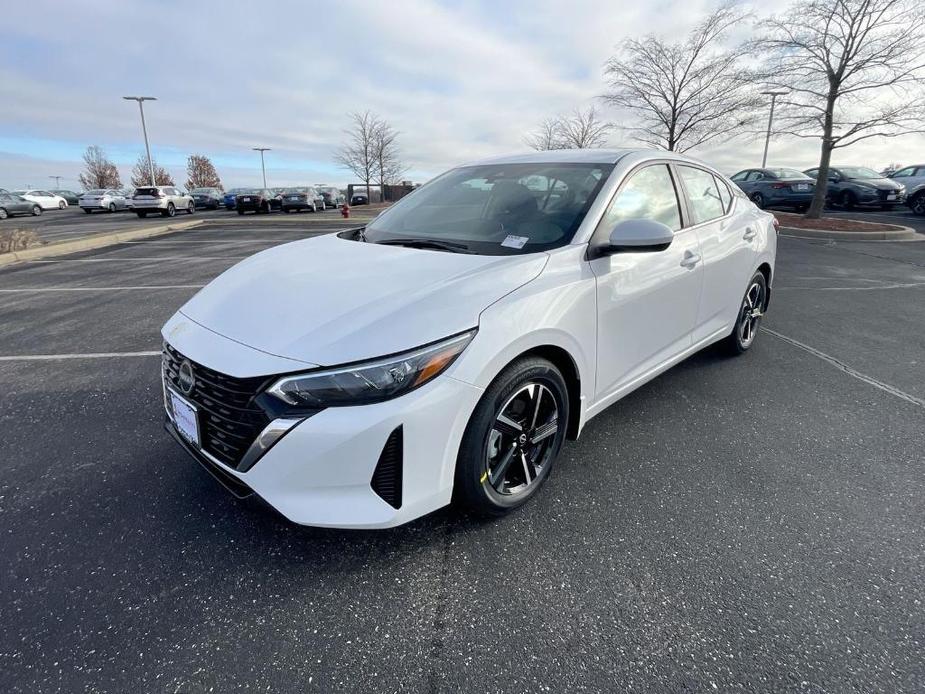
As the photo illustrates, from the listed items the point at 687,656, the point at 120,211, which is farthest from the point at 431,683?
the point at 120,211

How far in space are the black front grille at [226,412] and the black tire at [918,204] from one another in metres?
24.1

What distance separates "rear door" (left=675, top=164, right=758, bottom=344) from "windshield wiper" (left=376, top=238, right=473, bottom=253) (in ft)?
5.48

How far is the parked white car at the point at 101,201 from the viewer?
1276 inches

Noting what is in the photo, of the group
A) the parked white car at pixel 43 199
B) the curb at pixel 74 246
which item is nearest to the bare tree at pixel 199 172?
the parked white car at pixel 43 199

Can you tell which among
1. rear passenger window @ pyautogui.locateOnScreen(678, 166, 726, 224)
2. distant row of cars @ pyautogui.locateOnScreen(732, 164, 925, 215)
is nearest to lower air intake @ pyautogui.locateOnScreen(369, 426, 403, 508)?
rear passenger window @ pyautogui.locateOnScreen(678, 166, 726, 224)

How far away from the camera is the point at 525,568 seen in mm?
2012

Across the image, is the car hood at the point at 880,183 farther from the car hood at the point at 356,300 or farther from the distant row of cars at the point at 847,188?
the car hood at the point at 356,300

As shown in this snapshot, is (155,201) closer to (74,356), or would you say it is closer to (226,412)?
(74,356)

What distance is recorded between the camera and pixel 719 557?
2057 millimetres

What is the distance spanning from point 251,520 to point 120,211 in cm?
4063

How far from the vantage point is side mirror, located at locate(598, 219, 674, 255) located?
2344mm

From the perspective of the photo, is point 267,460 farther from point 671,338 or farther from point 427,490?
point 671,338

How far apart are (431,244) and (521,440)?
114cm

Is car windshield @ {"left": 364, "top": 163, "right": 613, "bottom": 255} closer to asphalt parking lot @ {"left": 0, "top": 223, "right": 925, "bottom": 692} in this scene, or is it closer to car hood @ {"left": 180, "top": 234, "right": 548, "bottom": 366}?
car hood @ {"left": 180, "top": 234, "right": 548, "bottom": 366}
